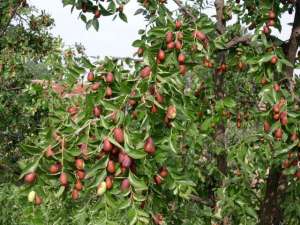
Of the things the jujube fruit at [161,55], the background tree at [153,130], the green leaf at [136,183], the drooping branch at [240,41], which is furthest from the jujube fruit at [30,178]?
the drooping branch at [240,41]

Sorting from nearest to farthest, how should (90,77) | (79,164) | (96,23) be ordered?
(79,164), (90,77), (96,23)

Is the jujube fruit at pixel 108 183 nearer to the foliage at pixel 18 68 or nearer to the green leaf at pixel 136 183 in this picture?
the green leaf at pixel 136 183

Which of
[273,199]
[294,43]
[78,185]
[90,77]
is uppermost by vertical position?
[294,43]

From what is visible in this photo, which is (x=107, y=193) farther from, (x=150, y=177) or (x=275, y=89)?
(x=275, y=89)

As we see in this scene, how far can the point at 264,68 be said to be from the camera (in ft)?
11.5

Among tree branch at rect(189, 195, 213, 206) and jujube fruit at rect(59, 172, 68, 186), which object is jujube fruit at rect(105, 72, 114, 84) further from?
tree branch at rect(189, 195, 213, 206)

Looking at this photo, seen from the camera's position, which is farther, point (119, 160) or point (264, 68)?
point (264, 68)

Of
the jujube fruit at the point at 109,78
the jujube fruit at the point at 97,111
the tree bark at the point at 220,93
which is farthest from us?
the tree bark at the point at 220,93

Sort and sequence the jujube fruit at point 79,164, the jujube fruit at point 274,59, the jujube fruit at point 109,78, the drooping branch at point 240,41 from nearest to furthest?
the jujube fruit at point 79,164, the jujube fruit at point 109,78, the jujube fruit at point 274,59, the drooping branch at point 240,41

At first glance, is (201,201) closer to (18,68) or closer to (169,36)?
(169,36)

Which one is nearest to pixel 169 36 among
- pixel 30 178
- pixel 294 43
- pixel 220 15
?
pixel 30 178

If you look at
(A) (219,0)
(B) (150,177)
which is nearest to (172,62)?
(B) (150,177)

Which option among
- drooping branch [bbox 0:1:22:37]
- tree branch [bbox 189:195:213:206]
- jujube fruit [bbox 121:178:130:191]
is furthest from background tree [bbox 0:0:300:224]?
drooping branch [bbox 0:1:22:37]

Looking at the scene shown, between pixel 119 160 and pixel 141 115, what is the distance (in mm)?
292
